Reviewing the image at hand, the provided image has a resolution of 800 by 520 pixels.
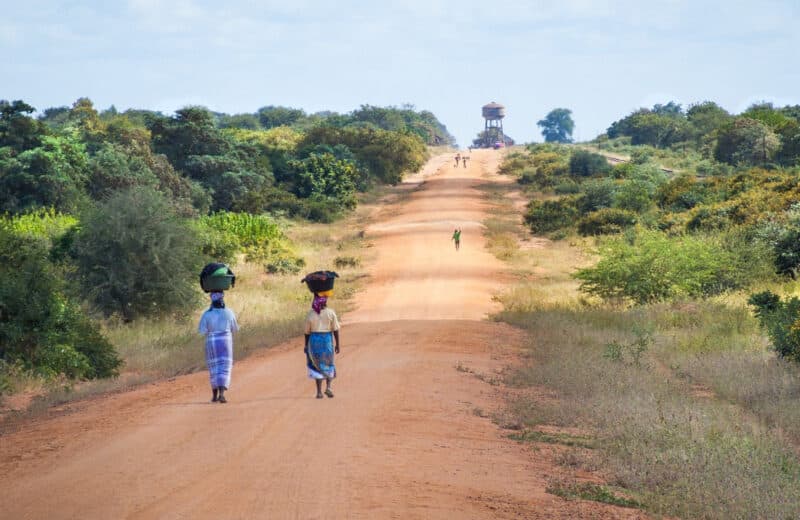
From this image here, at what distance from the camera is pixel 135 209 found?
26531 millimetres

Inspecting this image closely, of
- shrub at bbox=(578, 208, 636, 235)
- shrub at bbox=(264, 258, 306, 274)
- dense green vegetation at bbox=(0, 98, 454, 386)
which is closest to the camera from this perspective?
dense green vegetation at bbox=(0, 98, 454, 386)

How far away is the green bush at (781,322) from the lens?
18.0m

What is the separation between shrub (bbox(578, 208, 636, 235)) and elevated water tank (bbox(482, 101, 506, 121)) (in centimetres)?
15054

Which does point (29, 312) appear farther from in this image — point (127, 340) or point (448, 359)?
point (448, 359)

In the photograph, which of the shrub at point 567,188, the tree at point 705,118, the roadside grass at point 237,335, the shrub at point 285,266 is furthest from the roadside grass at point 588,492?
the tree at point 705,118

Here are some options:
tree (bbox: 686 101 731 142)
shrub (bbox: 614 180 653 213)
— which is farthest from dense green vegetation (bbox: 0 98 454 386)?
tree (bbox: 686 101 731 142)

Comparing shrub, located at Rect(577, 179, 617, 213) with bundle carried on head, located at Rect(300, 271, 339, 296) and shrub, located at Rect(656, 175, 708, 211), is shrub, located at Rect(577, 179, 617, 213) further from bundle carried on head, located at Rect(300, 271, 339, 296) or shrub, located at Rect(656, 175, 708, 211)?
bundle carried on head, located at Rect(300, 271, 339, 296)

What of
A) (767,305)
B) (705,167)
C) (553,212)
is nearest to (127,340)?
(767,305)

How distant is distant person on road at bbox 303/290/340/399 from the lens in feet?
44.5

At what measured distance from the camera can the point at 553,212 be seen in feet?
162

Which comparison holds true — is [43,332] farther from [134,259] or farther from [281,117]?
[281,117]

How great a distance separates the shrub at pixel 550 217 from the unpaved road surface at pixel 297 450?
27739 mm

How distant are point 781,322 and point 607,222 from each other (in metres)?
25.8

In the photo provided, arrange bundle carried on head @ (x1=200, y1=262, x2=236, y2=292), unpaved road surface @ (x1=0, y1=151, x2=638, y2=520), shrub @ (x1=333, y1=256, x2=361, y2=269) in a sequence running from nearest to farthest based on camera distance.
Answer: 1. unpaved road surface @ (x1=0, y1=151, x2=638, y2=520)
2. bundle carried on head @ (x1=200, y1=262, x2=236, y2=292)
3. shrub @ (x1=333, y1=256, x2=361, y2=269)
